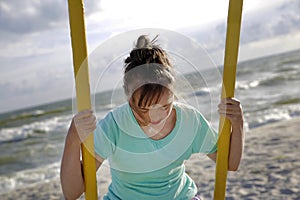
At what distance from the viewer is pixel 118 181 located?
199 cm

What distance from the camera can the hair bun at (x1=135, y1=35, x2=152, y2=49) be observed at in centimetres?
179

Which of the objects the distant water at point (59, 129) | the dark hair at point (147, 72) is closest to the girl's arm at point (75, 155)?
the distant water at point (59, 129)

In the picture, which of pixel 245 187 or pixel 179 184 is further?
pixel 245 187

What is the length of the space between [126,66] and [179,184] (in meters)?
0.65

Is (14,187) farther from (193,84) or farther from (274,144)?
(193,84)

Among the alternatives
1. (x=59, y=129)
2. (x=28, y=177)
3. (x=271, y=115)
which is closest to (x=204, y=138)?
(x=28, y=177)

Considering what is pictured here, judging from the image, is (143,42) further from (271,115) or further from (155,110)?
(271,115)

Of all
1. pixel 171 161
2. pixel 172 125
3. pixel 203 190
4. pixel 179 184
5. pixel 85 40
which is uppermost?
pixel 85 40

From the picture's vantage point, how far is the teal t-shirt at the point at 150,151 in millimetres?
1927

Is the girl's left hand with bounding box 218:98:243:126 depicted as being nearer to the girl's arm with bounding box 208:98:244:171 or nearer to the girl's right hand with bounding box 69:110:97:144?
the girl's arm with bounding box 208:98:244:171

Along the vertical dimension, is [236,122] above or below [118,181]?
above

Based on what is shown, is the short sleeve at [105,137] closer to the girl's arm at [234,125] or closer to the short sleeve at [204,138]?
the short sleeve at [204,138]

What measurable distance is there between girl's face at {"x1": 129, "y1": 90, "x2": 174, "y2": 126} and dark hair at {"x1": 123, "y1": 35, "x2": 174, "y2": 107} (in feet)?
0.07

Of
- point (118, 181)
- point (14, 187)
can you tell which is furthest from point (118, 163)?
point (14, 187)
